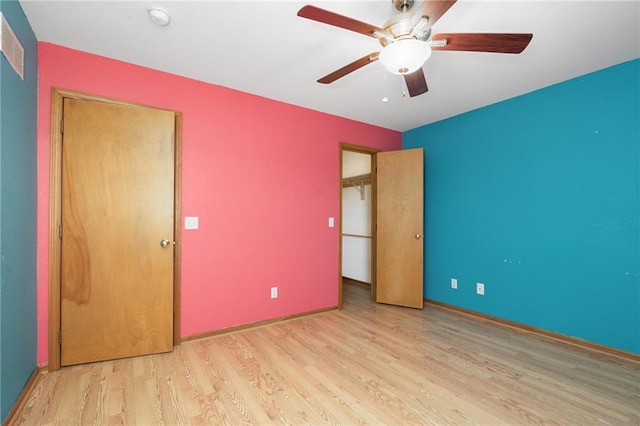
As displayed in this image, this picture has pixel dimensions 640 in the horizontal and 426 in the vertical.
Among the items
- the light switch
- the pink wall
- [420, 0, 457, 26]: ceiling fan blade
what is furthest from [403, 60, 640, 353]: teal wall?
the light switch

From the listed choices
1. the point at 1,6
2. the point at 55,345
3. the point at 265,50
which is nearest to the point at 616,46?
the point at 265,50

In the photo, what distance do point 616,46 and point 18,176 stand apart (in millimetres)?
4125

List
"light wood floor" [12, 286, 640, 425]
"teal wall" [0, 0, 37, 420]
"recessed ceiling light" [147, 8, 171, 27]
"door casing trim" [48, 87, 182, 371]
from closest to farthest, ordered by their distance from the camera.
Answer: "teal wall" [0, 0, 37, 420], "light wood floor" [12, 286, 640, 425], "recessed ceiling light" [147, 8, 171, 27], "door casing trim" [48, 87, 182, 371]

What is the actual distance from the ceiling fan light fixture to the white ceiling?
42 cm

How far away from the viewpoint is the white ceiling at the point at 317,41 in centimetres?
174

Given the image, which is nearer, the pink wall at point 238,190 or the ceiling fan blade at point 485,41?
the ceiling fan blade at point 485,41

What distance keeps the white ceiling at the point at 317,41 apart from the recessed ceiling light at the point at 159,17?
36 millimetres

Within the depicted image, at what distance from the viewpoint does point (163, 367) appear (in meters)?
2.18

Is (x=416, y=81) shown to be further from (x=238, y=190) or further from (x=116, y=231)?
(x=116, y=231)

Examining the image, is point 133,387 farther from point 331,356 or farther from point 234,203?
point 234,203

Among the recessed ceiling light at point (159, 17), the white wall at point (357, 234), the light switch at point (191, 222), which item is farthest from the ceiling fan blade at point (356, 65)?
the white wall at point (357, 234)

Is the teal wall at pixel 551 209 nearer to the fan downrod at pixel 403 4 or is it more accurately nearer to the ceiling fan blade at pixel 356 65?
the fan downrod at pixel 403 4

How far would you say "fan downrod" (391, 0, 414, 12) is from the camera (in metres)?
1.61

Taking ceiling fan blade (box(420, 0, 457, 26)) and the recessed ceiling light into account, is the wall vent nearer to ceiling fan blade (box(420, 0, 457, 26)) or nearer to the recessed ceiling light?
the recessed ceiling light
